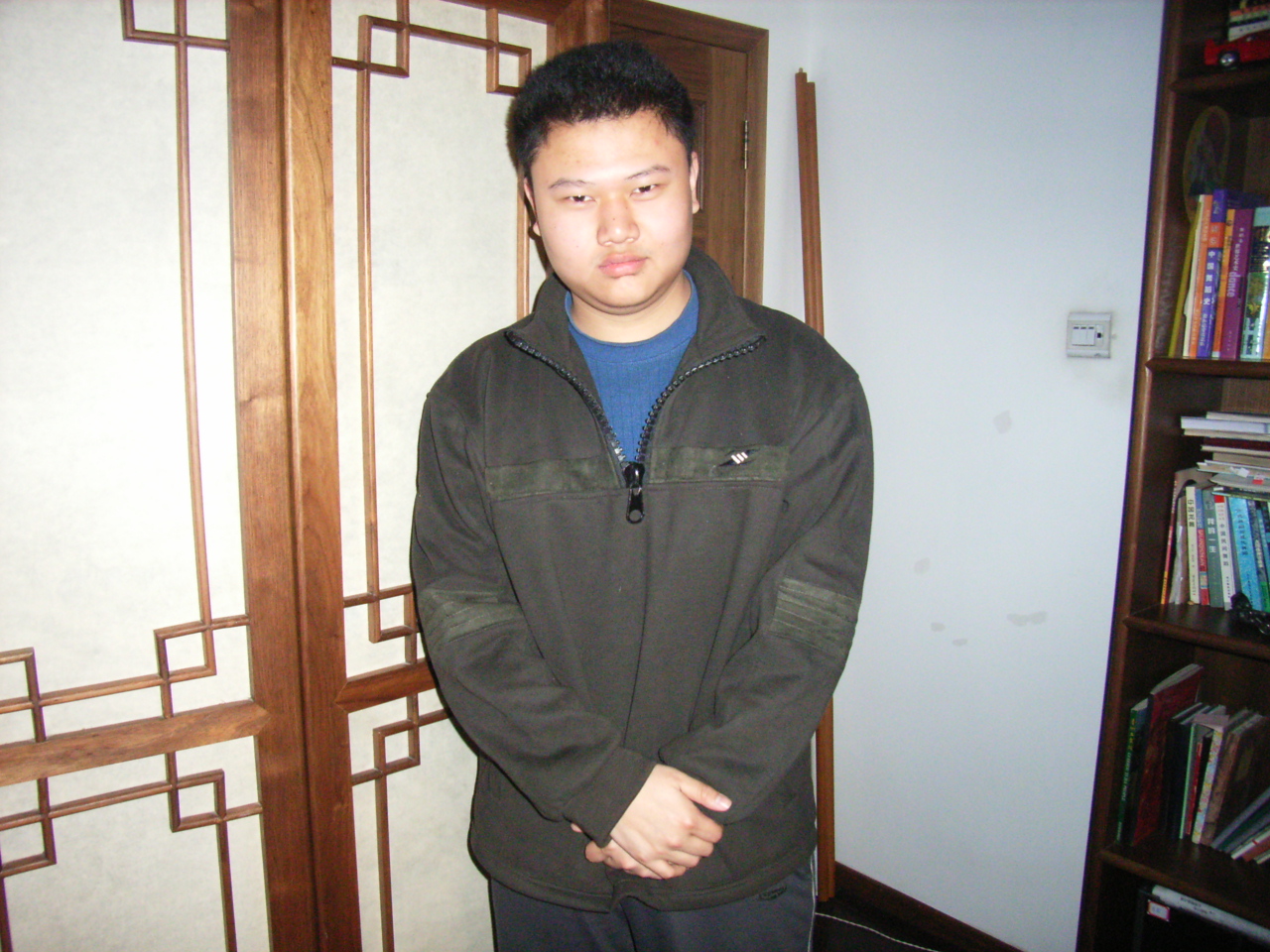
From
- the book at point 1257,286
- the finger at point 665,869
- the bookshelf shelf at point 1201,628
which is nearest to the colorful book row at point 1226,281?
the book at point 1257,286

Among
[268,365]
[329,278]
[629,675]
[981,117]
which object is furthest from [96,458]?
[981,117]

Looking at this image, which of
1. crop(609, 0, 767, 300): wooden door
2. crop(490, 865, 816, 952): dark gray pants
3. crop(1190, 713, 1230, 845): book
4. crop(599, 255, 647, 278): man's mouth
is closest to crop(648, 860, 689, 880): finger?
crop(490, 865, 816, 952): dark gray pants

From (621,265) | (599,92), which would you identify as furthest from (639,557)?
(599,92)

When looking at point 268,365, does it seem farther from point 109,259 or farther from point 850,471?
point 850,471

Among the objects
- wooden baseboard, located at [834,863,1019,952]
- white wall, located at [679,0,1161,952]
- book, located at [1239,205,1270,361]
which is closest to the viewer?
book, located at [1239,205,1270,361]

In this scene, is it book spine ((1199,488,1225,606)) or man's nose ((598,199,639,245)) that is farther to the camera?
book spine ((1199,488,1225,606))

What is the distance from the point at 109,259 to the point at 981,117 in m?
1.68

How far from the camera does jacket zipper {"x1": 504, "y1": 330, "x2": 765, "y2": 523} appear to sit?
3.99 ft

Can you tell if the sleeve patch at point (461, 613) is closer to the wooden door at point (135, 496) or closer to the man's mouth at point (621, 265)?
the wooden door at point (135, 496)

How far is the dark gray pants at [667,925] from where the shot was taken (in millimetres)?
1265

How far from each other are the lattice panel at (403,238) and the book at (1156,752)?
53.8 inches

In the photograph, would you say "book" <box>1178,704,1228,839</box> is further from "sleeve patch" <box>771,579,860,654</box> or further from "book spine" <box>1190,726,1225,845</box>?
"sleeve patch" <box>771,579,860,654</box>

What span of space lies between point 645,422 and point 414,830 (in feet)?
3.11

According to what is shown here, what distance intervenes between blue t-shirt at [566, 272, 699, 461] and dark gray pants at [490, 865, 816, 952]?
0.71 metres
